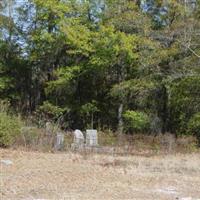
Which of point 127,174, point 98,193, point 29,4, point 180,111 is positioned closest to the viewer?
point 98,193

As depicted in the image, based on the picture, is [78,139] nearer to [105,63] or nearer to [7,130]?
[7,130]

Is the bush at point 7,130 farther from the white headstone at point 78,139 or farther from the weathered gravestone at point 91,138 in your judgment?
the weathered gravestone at point 91,138

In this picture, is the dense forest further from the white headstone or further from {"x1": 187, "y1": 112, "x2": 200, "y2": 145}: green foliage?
the white headstone

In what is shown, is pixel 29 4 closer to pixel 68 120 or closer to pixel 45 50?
pixel 45 50

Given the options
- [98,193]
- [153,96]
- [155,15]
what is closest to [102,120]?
[153,96]

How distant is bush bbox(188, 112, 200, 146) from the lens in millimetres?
25844

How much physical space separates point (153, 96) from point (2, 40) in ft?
38.9

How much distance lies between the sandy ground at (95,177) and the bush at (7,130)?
1.60 meters

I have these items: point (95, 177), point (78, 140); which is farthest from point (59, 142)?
point (95, 177)

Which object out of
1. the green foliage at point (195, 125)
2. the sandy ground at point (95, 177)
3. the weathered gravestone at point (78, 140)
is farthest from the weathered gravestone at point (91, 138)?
the green foliage at point (195, 125)

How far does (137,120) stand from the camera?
95.9ft

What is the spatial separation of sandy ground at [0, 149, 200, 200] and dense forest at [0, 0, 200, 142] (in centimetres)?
1000

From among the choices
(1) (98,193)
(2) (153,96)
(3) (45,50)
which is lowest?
(1) (98,193)

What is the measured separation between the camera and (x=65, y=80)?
104ft
